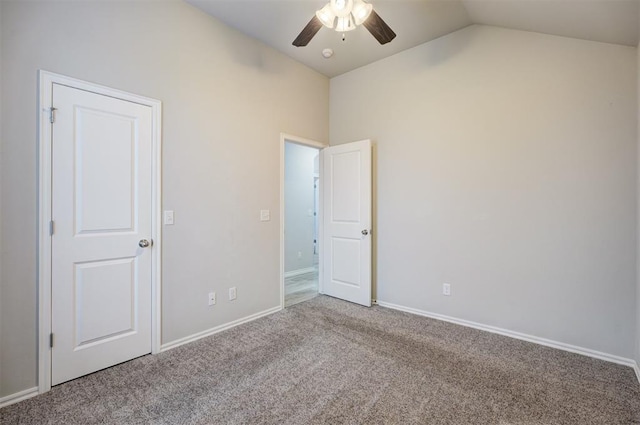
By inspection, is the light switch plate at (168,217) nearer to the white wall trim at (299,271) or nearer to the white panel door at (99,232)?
the white panel door at (99,232)

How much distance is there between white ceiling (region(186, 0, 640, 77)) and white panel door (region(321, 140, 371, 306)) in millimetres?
1143

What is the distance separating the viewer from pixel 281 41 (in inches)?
127

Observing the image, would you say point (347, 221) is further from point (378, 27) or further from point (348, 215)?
point (378, 27)

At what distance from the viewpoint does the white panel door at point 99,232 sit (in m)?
1.99

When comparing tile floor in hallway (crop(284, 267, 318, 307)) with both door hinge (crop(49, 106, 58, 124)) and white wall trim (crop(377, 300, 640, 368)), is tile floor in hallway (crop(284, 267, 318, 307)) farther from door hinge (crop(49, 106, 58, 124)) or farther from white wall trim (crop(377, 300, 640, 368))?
door hinge (crop(49, 106, 58, 124))

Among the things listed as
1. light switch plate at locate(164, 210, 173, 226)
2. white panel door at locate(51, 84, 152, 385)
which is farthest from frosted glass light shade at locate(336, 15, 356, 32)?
light switch plate at locate(164, 210, 173, 226)

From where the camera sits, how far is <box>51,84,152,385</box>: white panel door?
6.52 ft

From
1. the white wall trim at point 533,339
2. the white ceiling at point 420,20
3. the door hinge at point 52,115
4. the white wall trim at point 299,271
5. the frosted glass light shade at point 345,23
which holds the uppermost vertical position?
the white ceiling at point 420,20

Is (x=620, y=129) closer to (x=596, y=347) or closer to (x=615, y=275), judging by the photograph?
(x=615, y=275)

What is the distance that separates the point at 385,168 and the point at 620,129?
205 centimetres

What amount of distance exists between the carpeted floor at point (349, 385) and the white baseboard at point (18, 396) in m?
0.04

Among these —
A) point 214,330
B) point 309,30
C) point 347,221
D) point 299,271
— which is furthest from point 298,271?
point 309,30

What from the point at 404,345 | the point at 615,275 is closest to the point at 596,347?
the point at 615,275

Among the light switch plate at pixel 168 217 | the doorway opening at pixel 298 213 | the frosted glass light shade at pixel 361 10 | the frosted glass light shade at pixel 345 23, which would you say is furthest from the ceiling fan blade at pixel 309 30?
the doorway opening at pixel 298 213
